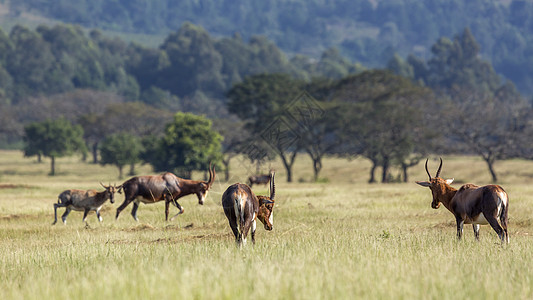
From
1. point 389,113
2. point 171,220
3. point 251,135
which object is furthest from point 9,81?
point 171,220

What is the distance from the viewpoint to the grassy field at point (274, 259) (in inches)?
344

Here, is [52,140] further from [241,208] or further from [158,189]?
[241,208]

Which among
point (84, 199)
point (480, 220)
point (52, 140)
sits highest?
point (52, 140)

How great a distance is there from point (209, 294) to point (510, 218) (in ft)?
45.4

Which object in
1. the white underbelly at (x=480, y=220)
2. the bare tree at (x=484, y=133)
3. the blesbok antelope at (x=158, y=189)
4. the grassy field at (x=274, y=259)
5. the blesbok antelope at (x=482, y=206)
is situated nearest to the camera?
the grassy field at (x=274, y=259)

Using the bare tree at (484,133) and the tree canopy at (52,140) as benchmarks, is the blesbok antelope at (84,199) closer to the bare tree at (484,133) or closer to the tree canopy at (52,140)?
the bare tree at (484,133)

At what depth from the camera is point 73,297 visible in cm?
859

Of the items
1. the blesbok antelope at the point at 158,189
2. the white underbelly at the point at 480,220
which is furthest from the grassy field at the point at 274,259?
the blesbok antelope at the point at 158,189

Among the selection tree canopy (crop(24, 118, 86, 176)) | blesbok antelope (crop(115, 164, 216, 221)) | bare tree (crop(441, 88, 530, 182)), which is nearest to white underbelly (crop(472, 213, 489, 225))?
blesbok antelope (crop(115, 164, 216, 221))

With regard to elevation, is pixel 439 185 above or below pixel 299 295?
above

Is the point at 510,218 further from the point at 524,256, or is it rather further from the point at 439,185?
the point at 524,256

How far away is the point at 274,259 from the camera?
444 inches

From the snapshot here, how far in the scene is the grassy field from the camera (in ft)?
28.6

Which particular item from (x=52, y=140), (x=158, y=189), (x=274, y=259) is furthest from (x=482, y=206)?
(x=52, y=140)
